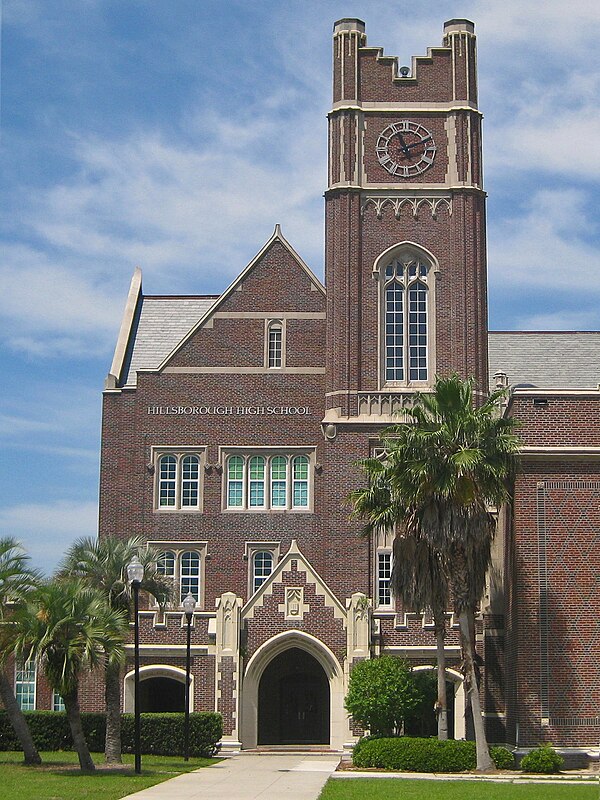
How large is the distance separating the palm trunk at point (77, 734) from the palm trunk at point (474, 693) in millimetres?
9940

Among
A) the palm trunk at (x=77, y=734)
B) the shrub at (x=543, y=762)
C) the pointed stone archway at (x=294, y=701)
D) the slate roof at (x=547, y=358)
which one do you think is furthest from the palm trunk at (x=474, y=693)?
the slate roof at (x=547, y=358)

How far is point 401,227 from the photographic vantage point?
4816cm

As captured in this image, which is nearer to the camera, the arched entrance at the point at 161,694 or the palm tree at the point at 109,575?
the palm tree at the point at 109,575

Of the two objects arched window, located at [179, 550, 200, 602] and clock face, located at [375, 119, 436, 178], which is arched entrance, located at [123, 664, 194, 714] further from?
clock face, located at [375, 119, 436, 178]

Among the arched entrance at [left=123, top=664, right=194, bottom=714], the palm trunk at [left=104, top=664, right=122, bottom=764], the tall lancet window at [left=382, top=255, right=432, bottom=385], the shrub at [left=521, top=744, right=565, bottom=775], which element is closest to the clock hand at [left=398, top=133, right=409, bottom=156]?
the tall lancet window at [left=382, top=255, right=432, bottom=385]

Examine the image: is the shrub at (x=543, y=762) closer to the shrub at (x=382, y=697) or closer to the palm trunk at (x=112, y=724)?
the shrub at (x=382, y=697)

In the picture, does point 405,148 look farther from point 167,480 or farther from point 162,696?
point 162,696

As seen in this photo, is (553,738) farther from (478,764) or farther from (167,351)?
(167,351)

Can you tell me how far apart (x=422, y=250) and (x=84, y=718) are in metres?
20.7

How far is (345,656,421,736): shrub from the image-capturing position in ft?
126

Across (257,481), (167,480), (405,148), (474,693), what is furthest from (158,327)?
(474,693)

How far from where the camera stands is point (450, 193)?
48062mm

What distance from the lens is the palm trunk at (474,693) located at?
33.1 meters

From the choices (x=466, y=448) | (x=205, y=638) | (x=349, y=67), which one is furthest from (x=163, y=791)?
(x=349, y=67)
